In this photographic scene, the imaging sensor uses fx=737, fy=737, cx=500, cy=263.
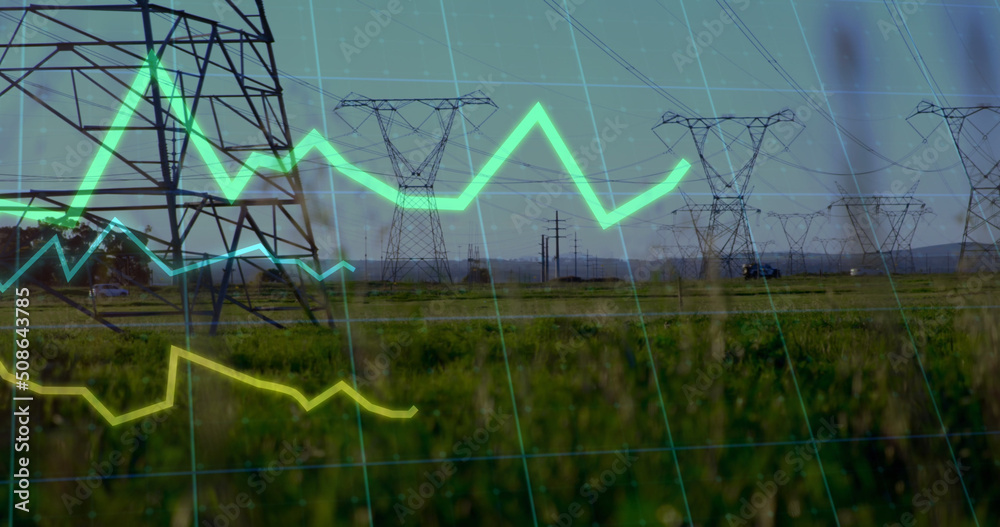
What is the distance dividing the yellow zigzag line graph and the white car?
2.70m

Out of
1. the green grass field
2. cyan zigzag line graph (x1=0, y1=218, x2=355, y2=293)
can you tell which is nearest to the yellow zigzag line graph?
the green grass field

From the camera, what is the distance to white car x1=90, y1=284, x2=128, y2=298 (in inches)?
297

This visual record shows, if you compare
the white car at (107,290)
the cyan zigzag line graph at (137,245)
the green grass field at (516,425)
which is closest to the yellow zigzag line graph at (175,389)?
the green grass field at (516,425)

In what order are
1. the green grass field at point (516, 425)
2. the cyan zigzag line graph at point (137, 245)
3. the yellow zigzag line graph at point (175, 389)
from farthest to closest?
the cyan zigzag line graph at point (137, 245) → the yellow zigzag line graph at point (175, 389) → the green grass field at point (516, 425)

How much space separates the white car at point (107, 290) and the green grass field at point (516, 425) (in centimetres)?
118

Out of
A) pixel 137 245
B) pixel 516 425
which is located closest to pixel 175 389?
pixel 516 425

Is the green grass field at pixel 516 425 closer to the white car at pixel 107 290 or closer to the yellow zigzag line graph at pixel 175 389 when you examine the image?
the yellow zigzag line graph at pixel 175 389

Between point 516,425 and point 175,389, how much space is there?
2190mm

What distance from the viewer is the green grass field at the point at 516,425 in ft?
13.1

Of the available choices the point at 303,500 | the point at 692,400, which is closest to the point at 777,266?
the point at 692,400

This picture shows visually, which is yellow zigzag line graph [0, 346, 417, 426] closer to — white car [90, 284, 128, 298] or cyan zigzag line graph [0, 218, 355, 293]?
cyan zigzag line graph [0, 218, 355, 293]

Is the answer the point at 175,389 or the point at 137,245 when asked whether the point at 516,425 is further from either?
the point at 137,245

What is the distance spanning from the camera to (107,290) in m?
7.73

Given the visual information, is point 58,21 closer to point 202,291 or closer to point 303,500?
point 202,291
